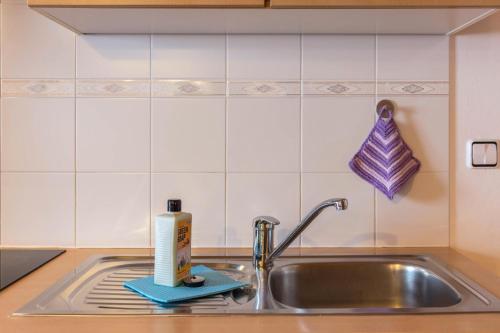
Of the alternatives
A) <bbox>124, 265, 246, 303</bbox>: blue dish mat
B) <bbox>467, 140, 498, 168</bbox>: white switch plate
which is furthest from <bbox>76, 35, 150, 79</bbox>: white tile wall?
<bbox>467, 140, 498, 168</bbox>: white switch plate

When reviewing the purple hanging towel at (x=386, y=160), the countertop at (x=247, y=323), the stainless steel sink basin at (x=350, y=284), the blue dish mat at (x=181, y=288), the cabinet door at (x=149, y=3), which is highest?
the cabinet door at (x=149, y=3)

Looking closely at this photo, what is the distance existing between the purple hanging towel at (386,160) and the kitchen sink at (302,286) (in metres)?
0.21

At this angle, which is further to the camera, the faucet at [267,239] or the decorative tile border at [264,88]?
the decorative tile border at [264,88]

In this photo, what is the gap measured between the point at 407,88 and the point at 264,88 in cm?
41

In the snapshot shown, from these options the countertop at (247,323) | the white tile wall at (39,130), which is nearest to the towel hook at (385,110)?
the countertop at (247,323)

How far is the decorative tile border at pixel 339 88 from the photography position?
4.18 ft

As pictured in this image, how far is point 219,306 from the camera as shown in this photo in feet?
2.86

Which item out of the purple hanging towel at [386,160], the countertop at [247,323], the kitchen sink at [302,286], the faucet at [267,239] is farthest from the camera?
the purple hanging towel at [386,160]

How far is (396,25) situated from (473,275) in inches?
25.6

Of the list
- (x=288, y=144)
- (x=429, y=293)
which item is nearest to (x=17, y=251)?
(x=288, y=144)

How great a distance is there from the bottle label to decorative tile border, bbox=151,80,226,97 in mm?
424

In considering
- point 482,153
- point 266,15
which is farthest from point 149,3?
point 482,153

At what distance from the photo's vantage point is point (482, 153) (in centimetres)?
129

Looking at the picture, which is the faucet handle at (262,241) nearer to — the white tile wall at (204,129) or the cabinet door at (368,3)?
the white tile wall at (204,129)
